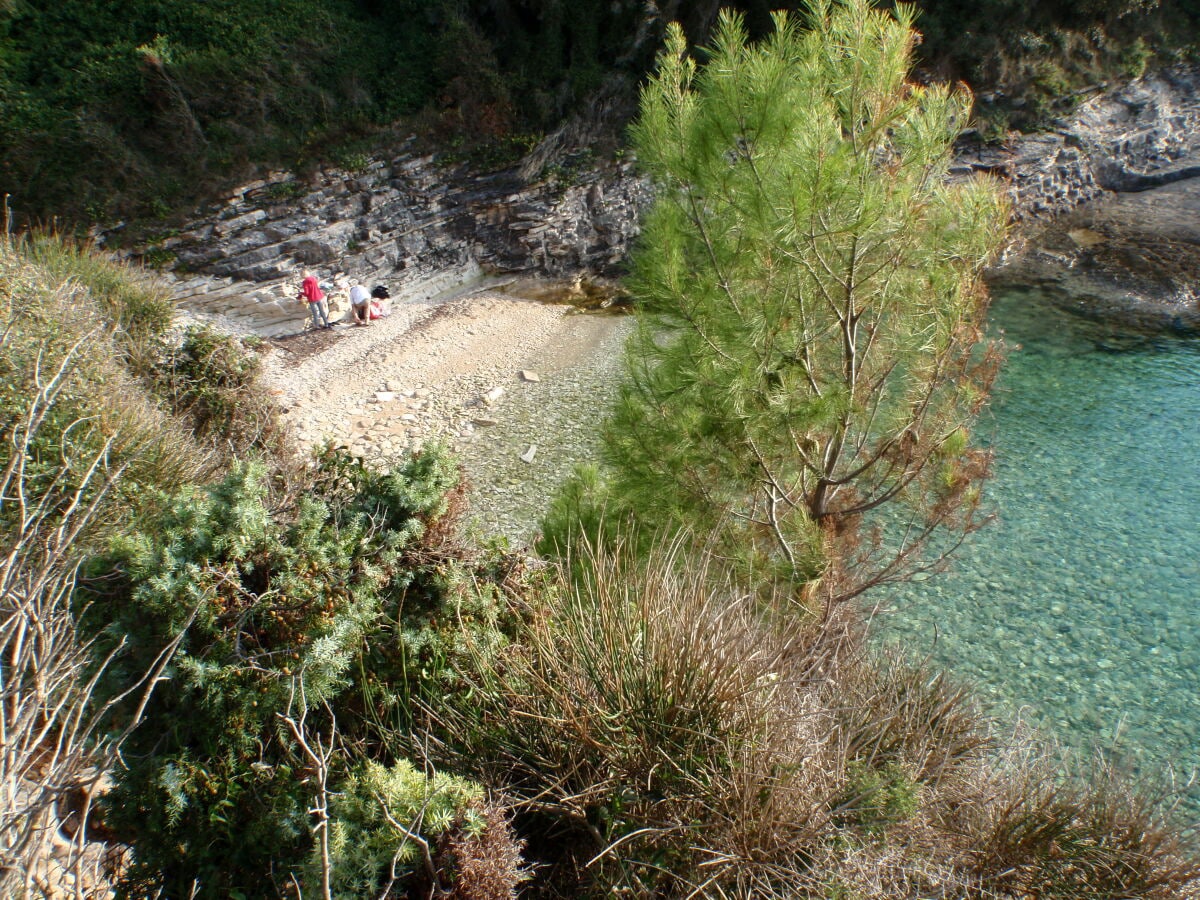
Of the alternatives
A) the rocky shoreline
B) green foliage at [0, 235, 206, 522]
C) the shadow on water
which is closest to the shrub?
green foliage at [0, 235, 206, 522]

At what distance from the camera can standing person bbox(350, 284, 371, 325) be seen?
16.2 meters

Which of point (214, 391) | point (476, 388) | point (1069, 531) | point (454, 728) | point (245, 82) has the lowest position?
point (1069, 531)

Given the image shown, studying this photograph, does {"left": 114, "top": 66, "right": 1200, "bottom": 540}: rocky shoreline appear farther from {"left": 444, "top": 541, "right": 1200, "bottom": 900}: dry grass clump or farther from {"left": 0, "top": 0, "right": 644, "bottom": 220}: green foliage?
{"left": 444, "top": 541, "right": 1200, "bottom": 900}: dry grass clump

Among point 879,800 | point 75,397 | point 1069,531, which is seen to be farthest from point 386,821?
point 1069,531

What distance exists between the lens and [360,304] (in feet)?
53.3

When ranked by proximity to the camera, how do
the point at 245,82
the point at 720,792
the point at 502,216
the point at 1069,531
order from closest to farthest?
1. the point at 720,792
2. the point at 1069,531
3. the point at 245,82
4. the point at 502,216

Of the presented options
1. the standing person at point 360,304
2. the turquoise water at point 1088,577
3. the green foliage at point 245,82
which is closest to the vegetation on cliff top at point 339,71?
the green foliage at point 245,82

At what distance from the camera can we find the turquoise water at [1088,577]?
6984 mm

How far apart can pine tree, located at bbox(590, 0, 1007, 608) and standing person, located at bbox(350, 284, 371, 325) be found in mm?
11662

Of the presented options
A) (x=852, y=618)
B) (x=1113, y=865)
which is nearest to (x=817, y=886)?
(x=1113, y=865)

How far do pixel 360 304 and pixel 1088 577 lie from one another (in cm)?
1402

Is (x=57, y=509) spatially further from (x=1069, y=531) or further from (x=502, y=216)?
(x=502, y=216)

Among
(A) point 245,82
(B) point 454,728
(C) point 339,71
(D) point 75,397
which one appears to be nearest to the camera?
(B) point 454,728

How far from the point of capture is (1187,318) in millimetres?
14773
